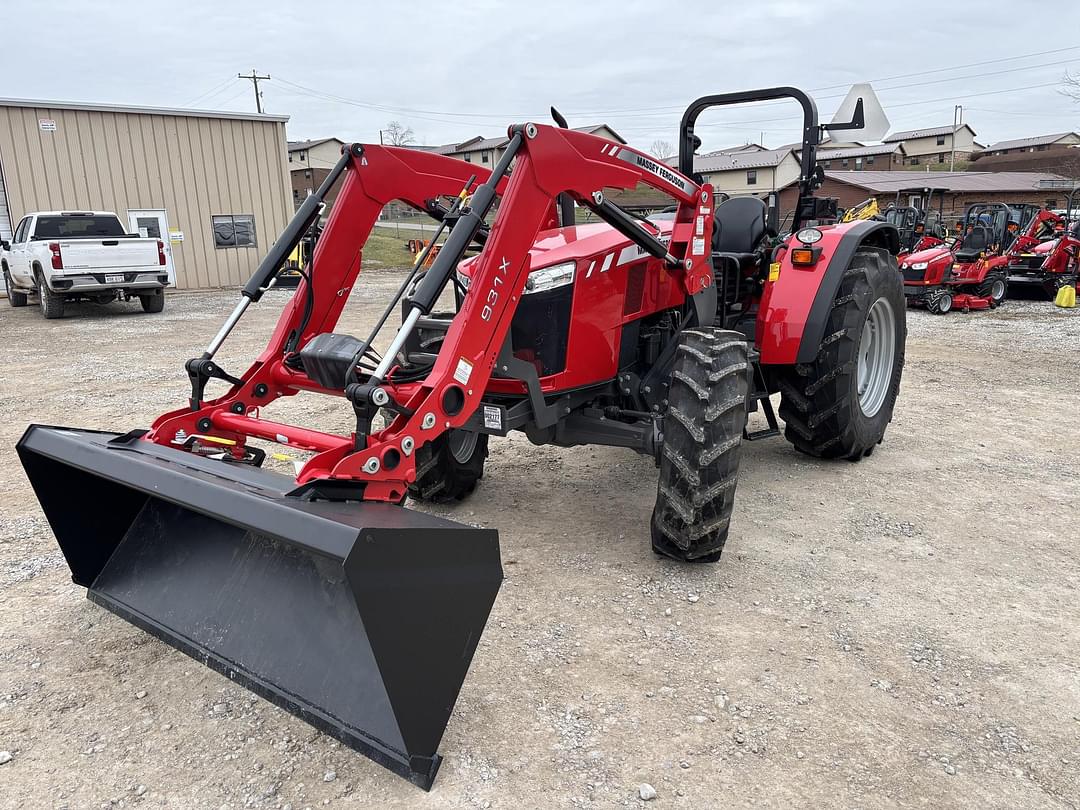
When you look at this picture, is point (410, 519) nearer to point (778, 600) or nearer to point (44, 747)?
point (44, 747)

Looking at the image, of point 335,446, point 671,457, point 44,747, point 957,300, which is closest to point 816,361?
point 671,457

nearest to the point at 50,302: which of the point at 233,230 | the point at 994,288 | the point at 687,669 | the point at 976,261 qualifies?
the point at 233,230

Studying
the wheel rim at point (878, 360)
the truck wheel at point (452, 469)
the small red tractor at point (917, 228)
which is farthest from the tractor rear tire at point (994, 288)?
the truck wheel at point (452, 469)

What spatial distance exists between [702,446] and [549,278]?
101cm

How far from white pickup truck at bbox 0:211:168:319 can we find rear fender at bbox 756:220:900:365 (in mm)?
11920

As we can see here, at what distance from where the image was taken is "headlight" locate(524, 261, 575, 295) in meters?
3.66

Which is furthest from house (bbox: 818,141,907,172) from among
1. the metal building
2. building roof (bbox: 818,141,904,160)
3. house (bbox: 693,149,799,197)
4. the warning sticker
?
the warning sticker

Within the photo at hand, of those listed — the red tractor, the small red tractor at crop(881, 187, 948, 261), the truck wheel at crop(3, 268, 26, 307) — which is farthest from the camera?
the truck wheel at crop(3, 268, 26, 307)

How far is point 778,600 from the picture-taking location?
3506 millimetres

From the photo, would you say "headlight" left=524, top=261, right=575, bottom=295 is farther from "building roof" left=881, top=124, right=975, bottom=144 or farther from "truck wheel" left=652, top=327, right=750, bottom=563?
"building roof" left=881, top=124, right=975, bottom=144

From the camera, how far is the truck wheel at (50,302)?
13414mm

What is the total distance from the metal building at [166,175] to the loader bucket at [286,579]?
1462 centimetres

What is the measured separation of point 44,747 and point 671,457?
2512 millimetres

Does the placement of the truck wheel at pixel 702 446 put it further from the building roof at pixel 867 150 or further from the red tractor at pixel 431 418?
the building roof at pixel 867 150
